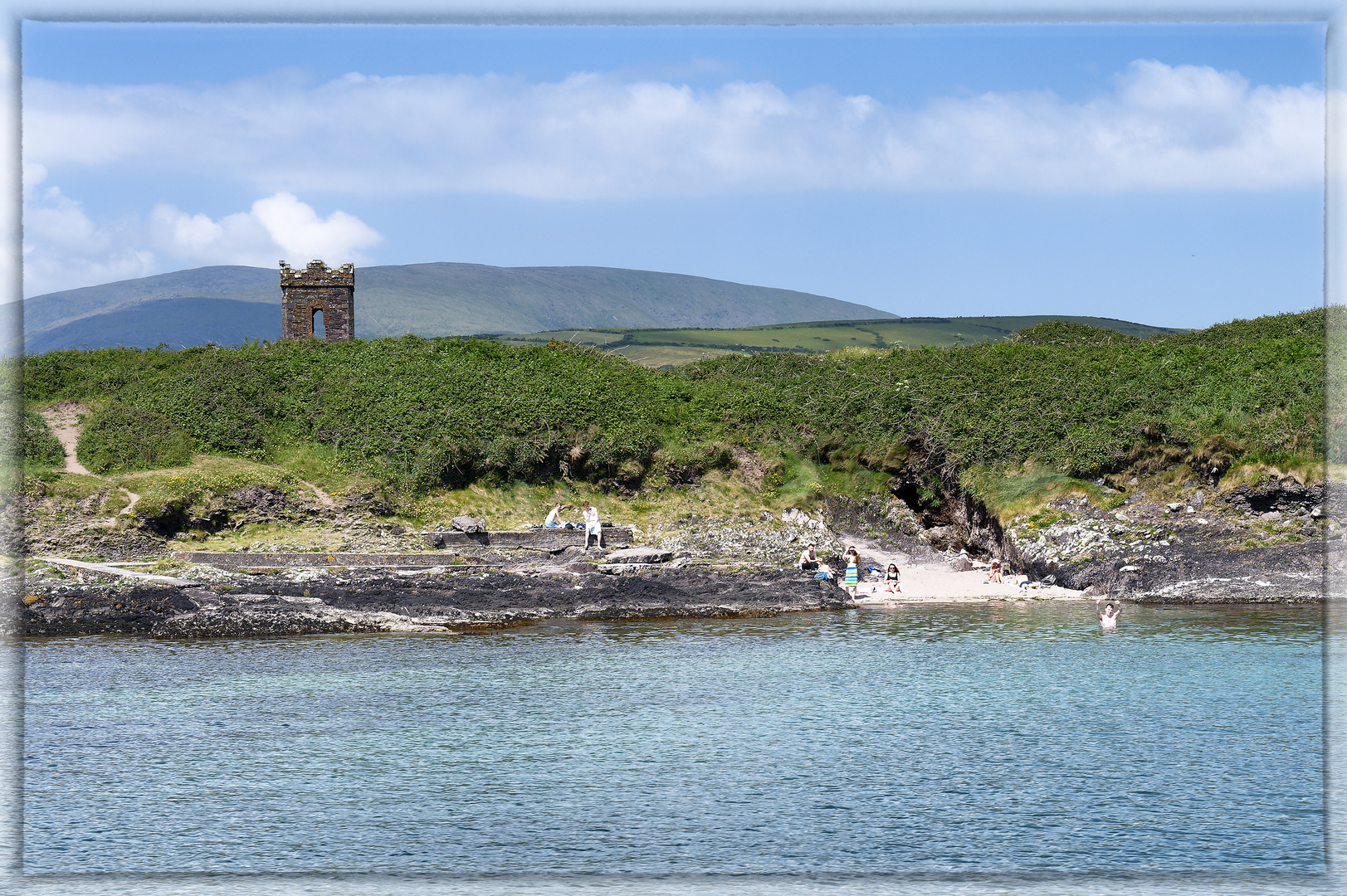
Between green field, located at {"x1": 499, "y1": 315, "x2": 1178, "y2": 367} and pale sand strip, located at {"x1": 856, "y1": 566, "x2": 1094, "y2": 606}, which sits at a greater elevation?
green field, located at {"x1": 499, "y1": 315, "x2": 1178, "y2": 367}

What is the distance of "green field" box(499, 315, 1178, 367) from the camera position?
10650 cm

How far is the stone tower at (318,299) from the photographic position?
4166 cm

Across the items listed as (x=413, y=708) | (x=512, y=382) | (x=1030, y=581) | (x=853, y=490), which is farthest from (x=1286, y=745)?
(x=512, y=382)

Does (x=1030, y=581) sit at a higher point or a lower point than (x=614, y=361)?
lower

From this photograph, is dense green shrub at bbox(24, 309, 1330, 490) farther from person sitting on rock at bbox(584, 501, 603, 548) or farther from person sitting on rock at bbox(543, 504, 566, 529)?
person sitting on rock at bbox(584, 501, 603, 548)

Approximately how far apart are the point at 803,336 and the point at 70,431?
294 ft

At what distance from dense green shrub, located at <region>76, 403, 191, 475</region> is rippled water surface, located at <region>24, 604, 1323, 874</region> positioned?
11179mm

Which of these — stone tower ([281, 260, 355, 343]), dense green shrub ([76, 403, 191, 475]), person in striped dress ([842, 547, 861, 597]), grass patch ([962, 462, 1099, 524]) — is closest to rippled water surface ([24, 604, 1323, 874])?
person in striped dress ([842, 547, 861, 597])

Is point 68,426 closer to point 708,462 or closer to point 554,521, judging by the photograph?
point 554,521

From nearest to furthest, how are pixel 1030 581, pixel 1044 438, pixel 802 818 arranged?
pixel 802 818, pixel 1030 581, pixel 1044 438

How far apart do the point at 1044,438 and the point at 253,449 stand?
2329 centimetres

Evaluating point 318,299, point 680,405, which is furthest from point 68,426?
point 680,405

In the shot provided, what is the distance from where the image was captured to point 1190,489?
29.3m

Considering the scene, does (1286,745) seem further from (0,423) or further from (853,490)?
(0,423)
